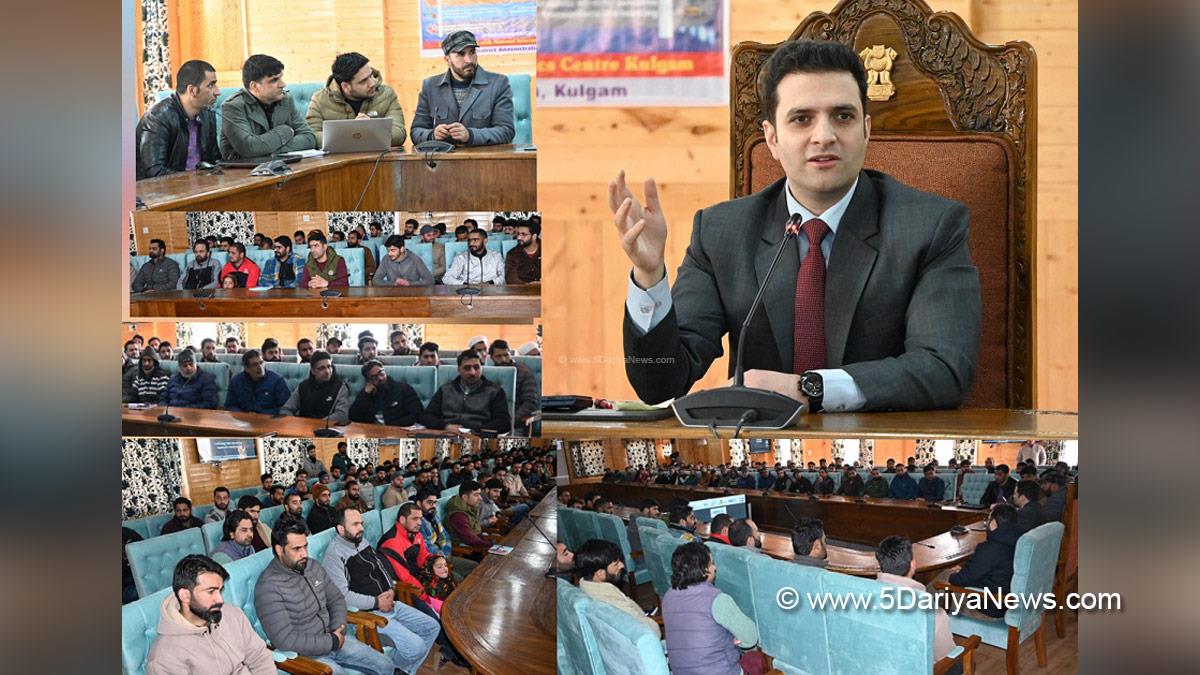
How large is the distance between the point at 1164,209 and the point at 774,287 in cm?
95

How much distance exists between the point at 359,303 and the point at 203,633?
3.06 ft

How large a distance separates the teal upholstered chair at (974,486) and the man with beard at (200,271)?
1977 millimetres

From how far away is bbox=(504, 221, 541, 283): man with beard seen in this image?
282cm

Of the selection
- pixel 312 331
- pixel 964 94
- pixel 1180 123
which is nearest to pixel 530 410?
pixel 312 331

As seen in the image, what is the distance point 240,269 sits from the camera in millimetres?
2996

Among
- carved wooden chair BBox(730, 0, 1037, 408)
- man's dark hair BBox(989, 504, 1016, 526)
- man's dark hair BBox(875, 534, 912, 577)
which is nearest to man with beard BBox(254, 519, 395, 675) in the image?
man's dark hair BBox(875, 534, 912, 577)

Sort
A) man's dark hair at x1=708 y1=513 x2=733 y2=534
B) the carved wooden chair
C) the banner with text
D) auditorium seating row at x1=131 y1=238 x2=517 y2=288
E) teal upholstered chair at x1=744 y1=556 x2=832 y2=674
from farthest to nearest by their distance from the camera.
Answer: auditorium seating row at x1=131 y1=238 x2=517 y2=288
the banner with text
man's dark hair at x1=708 y1=513 x2=733 y2=534
teal upholstered chair at x1=744 y1=556 x2=832 y2=674
the carved wooden chair

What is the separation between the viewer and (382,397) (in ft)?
9.74

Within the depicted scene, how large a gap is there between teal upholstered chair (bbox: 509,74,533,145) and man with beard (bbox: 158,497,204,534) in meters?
1.28

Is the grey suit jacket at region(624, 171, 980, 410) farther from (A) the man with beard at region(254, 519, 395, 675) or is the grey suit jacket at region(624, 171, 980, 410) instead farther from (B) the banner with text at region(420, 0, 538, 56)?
(A) the man with beard at region(254, 519, 395, 675)

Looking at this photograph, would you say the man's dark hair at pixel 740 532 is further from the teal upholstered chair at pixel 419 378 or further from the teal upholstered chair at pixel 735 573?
the teal upholstered chair at pixel 419 378

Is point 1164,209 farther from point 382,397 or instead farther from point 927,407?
point 382,397

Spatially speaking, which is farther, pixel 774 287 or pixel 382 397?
pixel 382 397

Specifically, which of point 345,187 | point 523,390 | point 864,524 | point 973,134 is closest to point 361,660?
point 523,390
